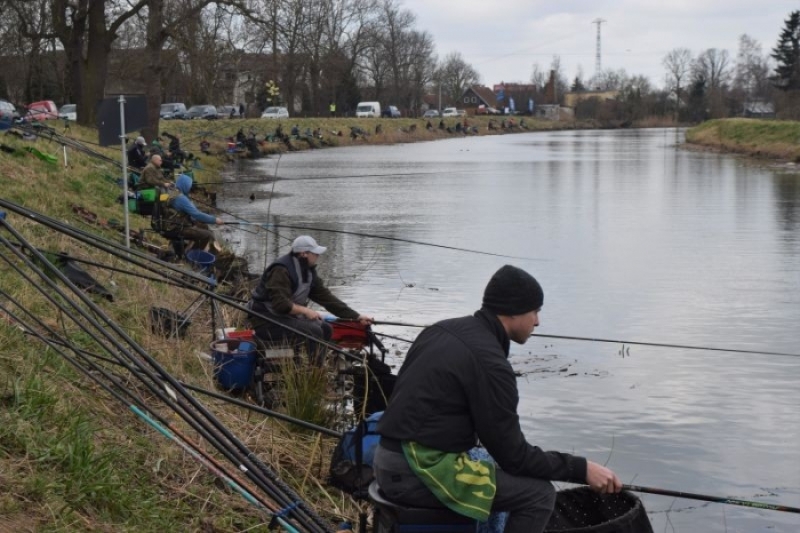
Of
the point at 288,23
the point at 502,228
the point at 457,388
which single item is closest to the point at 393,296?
the point at 502,228

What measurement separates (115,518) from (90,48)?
2775 cm

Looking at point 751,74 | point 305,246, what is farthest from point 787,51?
point 305,246

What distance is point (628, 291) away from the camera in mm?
14320

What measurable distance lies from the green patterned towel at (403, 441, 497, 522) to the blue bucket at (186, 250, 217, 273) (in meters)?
8.89

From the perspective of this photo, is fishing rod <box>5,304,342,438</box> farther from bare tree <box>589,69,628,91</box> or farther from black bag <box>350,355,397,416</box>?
bare tree <box>589,69,628,91</box>

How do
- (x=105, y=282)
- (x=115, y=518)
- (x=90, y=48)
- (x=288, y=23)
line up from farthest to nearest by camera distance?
(x=90, y=48)
(x=288, y=23)
(x=105, y=282)
(x=115, y=518)

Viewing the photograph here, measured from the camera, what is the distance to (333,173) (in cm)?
3706

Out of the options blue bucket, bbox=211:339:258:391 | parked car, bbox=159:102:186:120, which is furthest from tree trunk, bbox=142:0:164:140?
parked car, bbox=159:102:186:120

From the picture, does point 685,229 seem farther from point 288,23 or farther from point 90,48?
point 90,48

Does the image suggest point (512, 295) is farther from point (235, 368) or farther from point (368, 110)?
point (368, 110)

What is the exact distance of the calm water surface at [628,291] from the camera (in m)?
8.04

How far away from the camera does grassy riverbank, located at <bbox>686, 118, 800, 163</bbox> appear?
43306mm

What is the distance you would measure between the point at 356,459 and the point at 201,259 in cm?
788

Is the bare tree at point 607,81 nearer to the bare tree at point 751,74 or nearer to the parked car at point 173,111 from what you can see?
the bare tree at point 751,74
